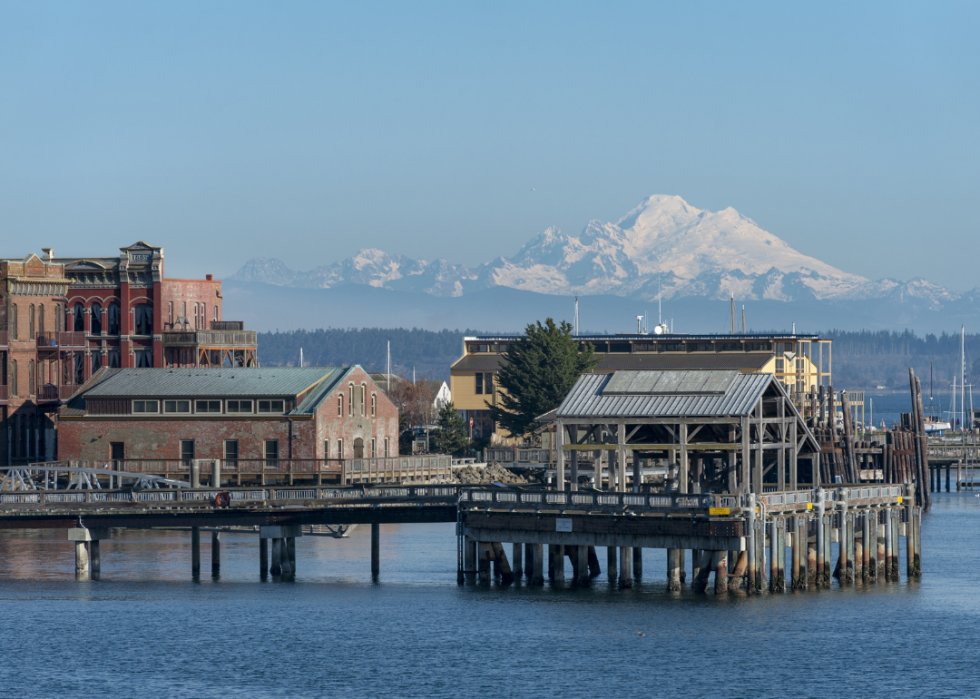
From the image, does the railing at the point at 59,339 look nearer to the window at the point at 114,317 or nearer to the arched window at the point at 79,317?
the arched window at the point at 79,317

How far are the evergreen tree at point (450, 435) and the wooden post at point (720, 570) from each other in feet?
258

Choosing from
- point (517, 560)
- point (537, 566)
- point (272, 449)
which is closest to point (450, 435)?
point (272, 449)

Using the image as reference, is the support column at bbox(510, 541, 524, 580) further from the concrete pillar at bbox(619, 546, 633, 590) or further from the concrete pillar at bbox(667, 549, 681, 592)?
the concrete pillar at bbox(667, 549, 681, 592)

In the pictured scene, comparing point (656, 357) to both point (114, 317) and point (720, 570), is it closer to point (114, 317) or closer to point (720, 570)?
point (114, 317)

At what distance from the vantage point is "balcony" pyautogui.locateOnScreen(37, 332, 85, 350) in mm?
114562

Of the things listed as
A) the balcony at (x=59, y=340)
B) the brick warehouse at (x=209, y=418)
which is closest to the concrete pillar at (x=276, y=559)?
the brick warehouse at (x=209, y=418)

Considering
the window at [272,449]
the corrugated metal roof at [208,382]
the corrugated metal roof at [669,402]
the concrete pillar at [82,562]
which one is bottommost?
the concrete pillar at [82,562]

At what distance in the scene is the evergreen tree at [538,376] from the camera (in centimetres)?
13325

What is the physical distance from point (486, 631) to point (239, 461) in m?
43.9

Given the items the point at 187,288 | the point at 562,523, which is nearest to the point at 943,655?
the point at 562,523

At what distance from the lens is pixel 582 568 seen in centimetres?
6894

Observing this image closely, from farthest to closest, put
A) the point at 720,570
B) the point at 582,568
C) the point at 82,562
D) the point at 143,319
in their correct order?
Answer: the point at 143,319, the point at 82,562, the point at 582,568, the point at 720,570

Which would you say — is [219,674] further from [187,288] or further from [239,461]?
[187,288]

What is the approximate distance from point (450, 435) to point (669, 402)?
2918 inches
